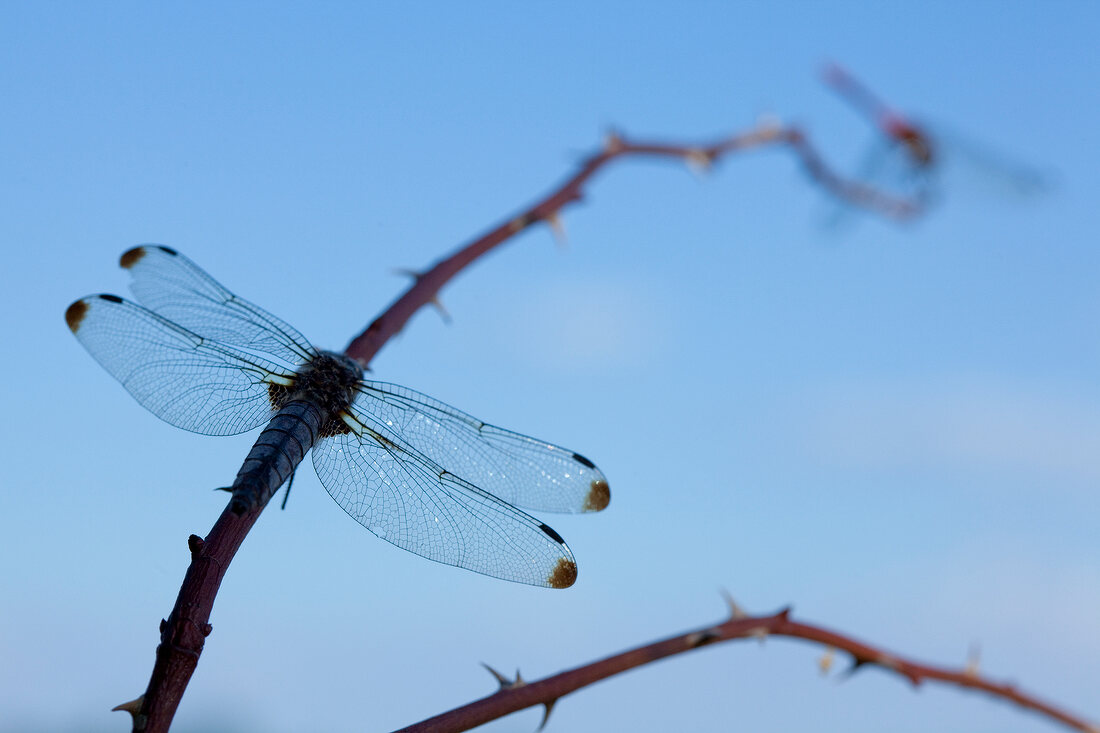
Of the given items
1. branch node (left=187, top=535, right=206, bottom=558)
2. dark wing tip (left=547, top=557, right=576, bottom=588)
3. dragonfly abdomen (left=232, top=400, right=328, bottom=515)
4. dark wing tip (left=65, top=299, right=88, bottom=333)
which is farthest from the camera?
dark wing tip (left=65, top=299, right=88, bottom=333)

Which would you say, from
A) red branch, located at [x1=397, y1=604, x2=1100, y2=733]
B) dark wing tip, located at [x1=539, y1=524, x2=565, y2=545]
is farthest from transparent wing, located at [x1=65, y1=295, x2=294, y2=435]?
red branch, located at [x1=397, y1=604, x2=1100, y2=733]

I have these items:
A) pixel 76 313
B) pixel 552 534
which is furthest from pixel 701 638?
pixel 76 313

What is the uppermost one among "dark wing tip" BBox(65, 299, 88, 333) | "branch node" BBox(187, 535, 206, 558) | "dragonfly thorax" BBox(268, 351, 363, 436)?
"dark wing tip" BBox(65, 299, 88, 333)

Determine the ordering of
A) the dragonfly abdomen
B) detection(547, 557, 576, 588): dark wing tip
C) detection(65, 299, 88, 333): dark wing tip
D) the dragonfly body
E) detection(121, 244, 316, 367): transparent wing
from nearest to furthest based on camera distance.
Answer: the dragonfly abdomen, the dragonfly body, detection(547, 557, 576, 588): dark wing tip, detection(65, 299, 88, 333): dark wing tip, detection(121, 244, 316, 367): transparent wing

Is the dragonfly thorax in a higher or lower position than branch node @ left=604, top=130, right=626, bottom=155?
lower

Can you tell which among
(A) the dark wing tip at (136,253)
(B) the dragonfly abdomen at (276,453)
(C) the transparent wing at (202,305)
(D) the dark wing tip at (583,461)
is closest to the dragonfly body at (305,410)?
(B) the dragonfly abdomen at (276,453)

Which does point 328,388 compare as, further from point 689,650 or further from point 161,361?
point 689,650

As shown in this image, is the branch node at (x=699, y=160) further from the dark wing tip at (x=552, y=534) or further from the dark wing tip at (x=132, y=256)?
the dark wing tip at (x=132, y=256)

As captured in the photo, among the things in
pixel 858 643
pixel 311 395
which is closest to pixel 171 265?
pixel 311 395

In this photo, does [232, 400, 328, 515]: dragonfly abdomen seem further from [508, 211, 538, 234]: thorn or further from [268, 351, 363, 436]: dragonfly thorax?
[508, 211, 538, 234]: thorn

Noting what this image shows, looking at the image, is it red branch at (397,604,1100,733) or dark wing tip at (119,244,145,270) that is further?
dark wing tip at (119,244,145,270)
